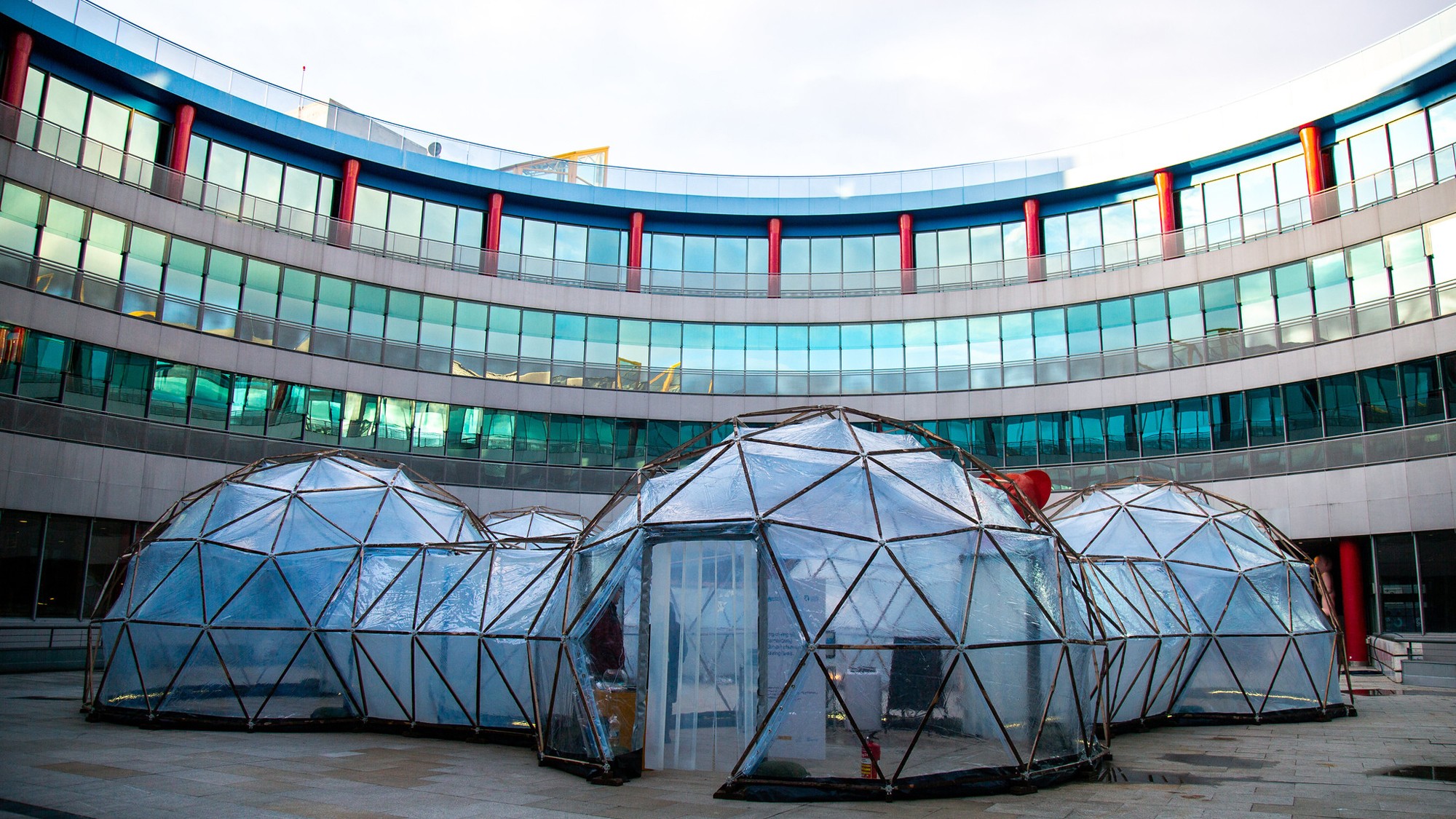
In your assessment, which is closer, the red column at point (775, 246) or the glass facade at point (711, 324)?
the glass facade at point (711, 324)

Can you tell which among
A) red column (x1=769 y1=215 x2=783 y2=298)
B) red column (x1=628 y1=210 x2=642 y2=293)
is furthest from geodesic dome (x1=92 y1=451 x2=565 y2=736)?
red column (x1=769 y1=215 x2=783 y2=298)

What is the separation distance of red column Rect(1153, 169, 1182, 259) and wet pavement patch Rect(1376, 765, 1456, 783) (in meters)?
27.5

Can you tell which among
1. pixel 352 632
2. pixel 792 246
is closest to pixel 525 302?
pixel 792 246

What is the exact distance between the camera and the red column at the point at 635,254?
4256 centimetres

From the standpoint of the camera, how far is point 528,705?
16109 mm

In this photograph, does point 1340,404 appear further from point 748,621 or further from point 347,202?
point 347,202

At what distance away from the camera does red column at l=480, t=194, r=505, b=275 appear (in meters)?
40.6

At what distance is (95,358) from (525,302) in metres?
15.8

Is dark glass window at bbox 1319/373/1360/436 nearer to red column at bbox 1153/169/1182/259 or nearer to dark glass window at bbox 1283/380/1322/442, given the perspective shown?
dark glass window at bbox 1283/380/1322/442

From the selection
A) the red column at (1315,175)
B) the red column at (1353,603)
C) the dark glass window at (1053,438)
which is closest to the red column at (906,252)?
the dark glass window at (1053,438)

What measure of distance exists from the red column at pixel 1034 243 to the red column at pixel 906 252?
16.0 feet

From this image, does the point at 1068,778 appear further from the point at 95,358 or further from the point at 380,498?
the point at 95,358

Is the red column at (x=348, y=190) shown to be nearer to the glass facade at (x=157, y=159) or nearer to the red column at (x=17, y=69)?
the glass facade at (x=157, y=159)

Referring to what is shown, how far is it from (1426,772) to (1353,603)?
21712 millimetres
